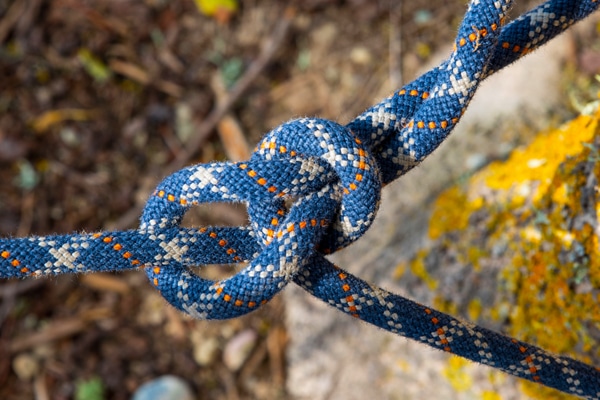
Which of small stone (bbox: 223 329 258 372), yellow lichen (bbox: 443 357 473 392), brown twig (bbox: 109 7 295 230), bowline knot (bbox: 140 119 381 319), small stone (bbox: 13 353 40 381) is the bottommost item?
small stone (bbox: 223 329 258 372)

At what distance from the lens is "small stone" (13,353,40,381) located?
1949mm

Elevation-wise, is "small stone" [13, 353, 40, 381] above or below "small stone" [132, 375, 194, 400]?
above

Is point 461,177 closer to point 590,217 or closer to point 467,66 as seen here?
point 590,217

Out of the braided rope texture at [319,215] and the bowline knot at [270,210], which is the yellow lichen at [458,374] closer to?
the braided rope texture at [319,215]

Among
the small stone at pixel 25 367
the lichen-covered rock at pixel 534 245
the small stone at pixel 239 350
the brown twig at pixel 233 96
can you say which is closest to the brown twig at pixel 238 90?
the brown twig at pixel 233 96

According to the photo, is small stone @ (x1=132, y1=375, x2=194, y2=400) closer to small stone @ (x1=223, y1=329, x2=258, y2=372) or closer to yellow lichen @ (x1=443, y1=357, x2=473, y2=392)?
small stone @ (x1=223, y1=329, x2=258, y2=372)

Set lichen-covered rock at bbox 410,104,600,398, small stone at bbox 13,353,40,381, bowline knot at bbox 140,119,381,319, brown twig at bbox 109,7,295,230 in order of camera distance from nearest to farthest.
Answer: bowline knot at bbox 140,119,381,319, lichen-covered rock at bbox 410,104,600,398, small stone at bbox 13,353,40,381, brown twig at bbox 109,7,295,230

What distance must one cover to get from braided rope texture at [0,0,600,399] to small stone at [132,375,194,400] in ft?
2.94

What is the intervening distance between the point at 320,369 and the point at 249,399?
0.25 meters

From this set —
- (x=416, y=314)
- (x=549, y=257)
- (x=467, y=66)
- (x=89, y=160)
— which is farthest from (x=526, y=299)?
(x=89, y=160)

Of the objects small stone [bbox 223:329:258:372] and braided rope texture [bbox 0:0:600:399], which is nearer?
braided rope texture [bbox 0:0:600:399]

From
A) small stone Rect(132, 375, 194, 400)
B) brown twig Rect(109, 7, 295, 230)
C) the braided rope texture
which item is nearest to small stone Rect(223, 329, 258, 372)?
small stone Rect(132, 375, 194, 400)

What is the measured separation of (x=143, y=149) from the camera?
2.12m

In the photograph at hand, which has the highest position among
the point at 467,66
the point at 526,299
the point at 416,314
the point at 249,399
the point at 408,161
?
the point at 467,66
